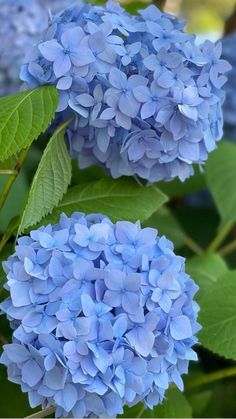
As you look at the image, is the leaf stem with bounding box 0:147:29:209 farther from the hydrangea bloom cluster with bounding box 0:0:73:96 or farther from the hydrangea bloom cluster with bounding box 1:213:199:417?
the hydrangea bloom cluster with bounding box 0:0:73:96

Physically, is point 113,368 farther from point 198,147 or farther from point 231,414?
point 231,414

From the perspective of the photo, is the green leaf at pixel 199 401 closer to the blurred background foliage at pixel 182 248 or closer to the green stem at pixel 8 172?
the blurred background foliage at pixel 182 248

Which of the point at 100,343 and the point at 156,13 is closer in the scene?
the point at 100,343

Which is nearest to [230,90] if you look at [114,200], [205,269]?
[205,269]

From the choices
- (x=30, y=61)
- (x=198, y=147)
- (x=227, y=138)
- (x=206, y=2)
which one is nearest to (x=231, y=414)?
(x=227, y=138)

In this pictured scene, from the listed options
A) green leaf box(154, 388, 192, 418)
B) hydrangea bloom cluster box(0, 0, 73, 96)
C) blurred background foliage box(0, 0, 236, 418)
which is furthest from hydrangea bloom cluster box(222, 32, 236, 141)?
green leaf box(154, 388, 192, 418)

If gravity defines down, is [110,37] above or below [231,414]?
above

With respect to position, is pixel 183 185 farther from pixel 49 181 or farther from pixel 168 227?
pixel 49 181
